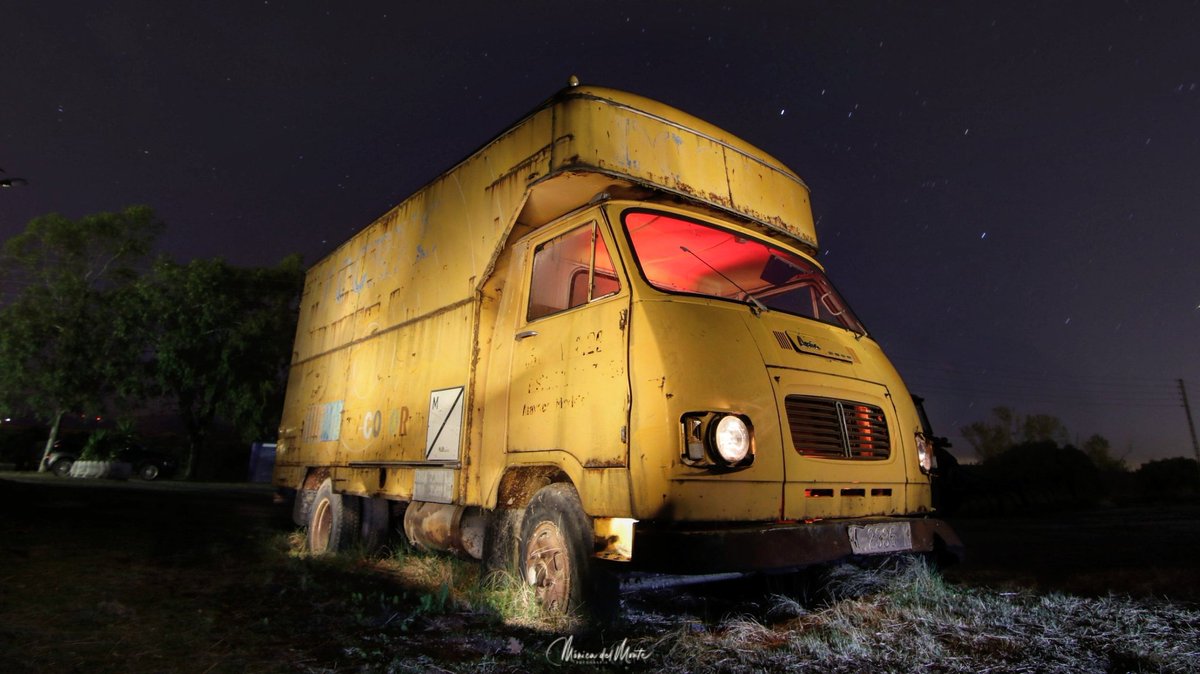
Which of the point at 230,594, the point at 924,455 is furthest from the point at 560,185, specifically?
the point at 230,594

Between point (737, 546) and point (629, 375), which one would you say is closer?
point (737, 546)

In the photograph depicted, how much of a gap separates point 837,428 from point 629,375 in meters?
1.34

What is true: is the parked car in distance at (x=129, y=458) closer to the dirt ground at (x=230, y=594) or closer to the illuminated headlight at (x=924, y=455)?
the dirt ground at (x=230, y=594)

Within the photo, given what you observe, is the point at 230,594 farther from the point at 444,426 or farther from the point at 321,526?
the point at 321,526

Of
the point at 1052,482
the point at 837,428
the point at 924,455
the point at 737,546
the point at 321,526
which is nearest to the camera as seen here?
the point at 737,546

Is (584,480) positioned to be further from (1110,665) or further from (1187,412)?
(1187,412)

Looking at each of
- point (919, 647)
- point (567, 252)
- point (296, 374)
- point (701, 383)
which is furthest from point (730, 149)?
point (296, 374)

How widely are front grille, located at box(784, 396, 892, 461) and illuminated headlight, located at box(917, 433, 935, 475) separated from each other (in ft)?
1.33

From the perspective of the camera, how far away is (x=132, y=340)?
27484 mm

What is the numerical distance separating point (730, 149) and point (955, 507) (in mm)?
16491

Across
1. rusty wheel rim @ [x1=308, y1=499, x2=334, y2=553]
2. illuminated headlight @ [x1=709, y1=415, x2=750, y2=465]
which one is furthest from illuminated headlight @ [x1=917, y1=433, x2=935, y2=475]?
rusty wheel rim @ [x1=308, y1=499, x2=334, y2=553]

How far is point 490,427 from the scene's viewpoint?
452 cm

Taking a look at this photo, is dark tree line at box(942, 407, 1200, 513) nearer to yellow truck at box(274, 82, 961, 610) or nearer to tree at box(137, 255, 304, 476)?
yellow truck at box(274, 82, 961, 610)

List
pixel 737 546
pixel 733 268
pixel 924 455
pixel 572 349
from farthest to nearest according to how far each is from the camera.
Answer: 1. pixel 733 268
2. pixel 924 455
3. pixel 572 349
4. pixel 737 546
